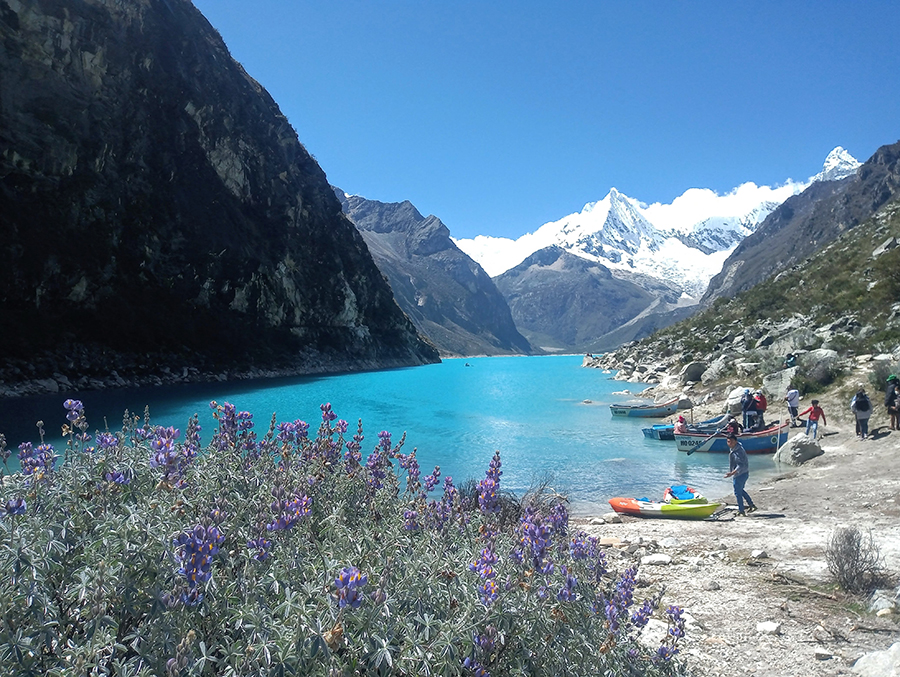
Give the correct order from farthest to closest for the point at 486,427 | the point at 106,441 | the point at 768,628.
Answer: the point at 486,427 < the point at 768,628 < the point at 106,441

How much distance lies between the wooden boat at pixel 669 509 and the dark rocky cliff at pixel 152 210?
4499 cm

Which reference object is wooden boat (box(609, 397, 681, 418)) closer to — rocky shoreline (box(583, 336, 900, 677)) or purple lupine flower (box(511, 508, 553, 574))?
rocky shoreline (box(583, 336, 900, 677))

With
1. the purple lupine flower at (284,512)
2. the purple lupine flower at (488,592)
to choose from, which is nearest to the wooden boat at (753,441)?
the purple lupine flower at (488,592)

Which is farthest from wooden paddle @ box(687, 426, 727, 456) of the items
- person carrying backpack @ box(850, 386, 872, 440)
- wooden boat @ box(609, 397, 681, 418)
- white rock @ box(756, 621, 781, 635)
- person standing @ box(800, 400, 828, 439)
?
white rock @ box(756, 621, 781, 635)

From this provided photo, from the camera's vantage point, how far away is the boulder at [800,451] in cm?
1745

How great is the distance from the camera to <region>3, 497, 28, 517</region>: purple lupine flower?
9.24 ft

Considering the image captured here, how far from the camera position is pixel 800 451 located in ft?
58.1

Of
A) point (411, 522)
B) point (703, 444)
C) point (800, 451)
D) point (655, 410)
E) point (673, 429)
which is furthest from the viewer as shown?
point (655, 410)

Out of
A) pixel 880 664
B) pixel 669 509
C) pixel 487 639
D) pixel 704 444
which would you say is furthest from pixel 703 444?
pixel 487 639

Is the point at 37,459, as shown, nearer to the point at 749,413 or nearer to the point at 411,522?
the point at 411,522

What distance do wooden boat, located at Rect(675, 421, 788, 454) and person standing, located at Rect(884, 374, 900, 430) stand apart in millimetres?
3676

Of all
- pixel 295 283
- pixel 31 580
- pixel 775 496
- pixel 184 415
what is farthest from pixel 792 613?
pixel 295 283

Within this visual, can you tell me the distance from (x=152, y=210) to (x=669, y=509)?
67.2 metres

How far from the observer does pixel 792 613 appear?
245 inches
